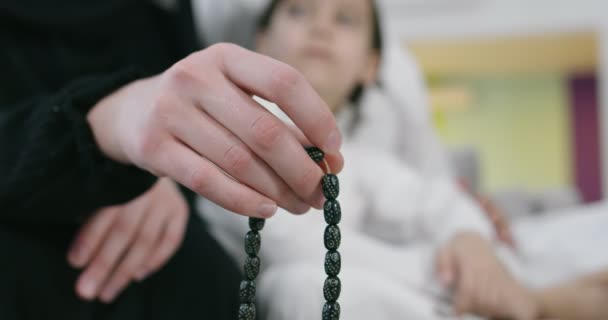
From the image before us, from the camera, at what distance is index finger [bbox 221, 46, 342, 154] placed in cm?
18

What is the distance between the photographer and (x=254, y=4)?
0.40m

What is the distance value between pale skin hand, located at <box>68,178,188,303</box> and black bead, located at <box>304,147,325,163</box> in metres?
0.14

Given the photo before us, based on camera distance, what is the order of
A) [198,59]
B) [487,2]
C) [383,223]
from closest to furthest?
[198,59]
[383,223]
[487,2]

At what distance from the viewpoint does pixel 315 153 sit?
0.64 feet

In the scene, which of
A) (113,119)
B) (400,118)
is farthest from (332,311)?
(400,118)

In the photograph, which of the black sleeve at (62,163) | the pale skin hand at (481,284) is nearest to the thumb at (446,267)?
the pale skin hand at (481,284)

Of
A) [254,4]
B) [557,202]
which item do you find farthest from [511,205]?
[254,4]

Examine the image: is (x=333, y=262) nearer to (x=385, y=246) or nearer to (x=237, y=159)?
(x=237, y=159)

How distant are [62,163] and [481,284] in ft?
0.96

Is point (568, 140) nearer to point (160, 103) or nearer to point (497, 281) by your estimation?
point (497, 281)

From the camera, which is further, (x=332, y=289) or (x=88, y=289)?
(x=88, y=289)

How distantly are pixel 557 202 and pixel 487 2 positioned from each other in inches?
44.6

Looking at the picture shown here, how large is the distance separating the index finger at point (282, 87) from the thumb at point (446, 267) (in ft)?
0.86

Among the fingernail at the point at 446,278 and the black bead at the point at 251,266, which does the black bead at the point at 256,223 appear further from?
the fingernail at the point at 446,278
